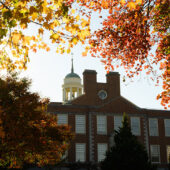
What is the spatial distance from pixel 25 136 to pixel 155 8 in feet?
37.9

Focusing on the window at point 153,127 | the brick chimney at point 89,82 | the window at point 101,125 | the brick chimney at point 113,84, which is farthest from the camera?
the brick chimney at point 113,84

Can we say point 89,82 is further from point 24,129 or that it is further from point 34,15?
point 34,15

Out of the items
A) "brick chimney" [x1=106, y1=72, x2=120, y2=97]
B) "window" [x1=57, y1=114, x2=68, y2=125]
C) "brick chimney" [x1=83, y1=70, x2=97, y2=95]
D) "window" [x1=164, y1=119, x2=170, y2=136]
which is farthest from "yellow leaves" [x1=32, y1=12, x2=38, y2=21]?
"brick chimney" [x1=106, y1=72, x2=120, y2=97]

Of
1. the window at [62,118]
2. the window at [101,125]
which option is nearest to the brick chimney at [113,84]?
the window at [101,125]

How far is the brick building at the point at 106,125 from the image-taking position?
38.1 m

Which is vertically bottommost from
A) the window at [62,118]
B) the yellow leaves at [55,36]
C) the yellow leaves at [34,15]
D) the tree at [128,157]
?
the tree at [128,157]

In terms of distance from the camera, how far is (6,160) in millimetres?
20531

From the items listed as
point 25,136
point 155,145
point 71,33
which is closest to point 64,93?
point 155,145

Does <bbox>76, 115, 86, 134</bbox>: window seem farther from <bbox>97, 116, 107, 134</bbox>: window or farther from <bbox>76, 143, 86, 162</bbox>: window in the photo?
<bbox>97, 116, 107, 134</bbox>: window

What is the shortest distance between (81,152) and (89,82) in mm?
12777

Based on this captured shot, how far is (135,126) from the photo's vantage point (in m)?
40.8

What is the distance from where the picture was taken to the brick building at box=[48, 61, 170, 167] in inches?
1499

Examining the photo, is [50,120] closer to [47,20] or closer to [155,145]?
[47,20]

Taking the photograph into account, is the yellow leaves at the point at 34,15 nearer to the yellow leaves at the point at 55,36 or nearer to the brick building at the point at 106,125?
the yellow leaves at the point at 55,36
